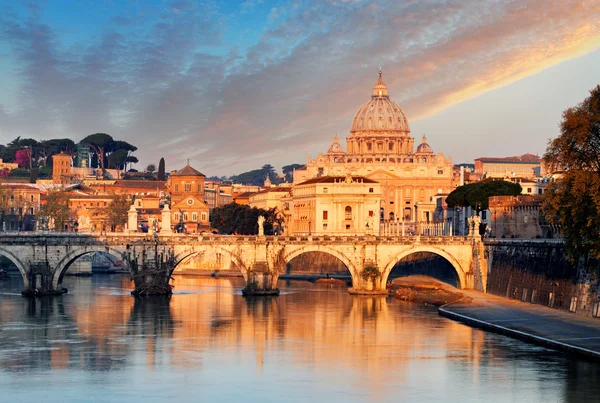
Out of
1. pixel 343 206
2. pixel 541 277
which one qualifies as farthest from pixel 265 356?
pixel 343 206

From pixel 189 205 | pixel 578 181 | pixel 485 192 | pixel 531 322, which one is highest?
pixel 189 205

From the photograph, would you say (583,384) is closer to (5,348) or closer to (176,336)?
(176,336)

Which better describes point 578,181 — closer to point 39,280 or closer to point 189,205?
point 39,280

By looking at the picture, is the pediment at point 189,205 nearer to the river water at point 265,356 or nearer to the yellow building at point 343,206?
the yellow building at point 343,206

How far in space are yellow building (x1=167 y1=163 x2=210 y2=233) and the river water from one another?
268 feet

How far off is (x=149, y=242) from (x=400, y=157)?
399 ft

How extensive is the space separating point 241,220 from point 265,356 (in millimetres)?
80302

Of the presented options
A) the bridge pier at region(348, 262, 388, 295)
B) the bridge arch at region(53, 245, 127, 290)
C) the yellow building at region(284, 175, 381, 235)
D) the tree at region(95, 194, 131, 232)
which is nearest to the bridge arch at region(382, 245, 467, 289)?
the bridge pier at region(348, 262, 388, 295)

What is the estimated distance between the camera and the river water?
1697 inches

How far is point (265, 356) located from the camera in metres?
51.5

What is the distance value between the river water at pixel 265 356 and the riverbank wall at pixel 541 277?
5166 millimetres

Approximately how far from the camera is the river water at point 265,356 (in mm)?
43094

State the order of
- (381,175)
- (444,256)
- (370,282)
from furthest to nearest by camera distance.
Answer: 1. (381,175)
2. (444,256)
3. (370,282)

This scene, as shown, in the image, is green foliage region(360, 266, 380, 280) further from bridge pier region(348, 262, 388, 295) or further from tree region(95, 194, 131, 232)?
tree region(95, 194, 131, 232)
